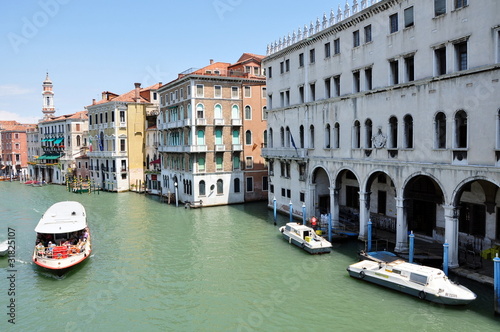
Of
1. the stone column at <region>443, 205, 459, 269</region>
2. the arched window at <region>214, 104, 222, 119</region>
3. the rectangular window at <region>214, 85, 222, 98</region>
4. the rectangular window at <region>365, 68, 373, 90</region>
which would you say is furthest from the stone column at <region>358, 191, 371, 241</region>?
the rectangular window at <region>214, 85, 222, 98</region>

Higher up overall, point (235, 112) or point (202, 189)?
point (235, 112)

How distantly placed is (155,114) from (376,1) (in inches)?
1369

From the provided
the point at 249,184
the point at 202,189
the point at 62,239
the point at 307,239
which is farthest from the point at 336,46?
the point at 62,239

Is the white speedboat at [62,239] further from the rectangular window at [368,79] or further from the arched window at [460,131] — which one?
the arched window at [460,131]

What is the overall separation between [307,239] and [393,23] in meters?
12.0

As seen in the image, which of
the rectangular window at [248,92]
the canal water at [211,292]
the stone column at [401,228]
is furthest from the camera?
the rectangular window at [248,92]

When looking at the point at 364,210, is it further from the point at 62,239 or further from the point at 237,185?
the point at 237,185

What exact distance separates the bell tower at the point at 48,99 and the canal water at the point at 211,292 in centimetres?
5769

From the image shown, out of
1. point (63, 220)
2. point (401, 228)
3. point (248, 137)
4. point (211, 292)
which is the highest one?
point (248, 137)

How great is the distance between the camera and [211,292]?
57.3 feet

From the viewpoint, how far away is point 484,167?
16.3m

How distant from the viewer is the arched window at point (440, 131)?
18.5 m

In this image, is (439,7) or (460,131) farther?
(439,7)

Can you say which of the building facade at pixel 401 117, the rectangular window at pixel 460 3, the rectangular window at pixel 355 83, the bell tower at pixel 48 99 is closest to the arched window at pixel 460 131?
the building facade at pixel 401 117
